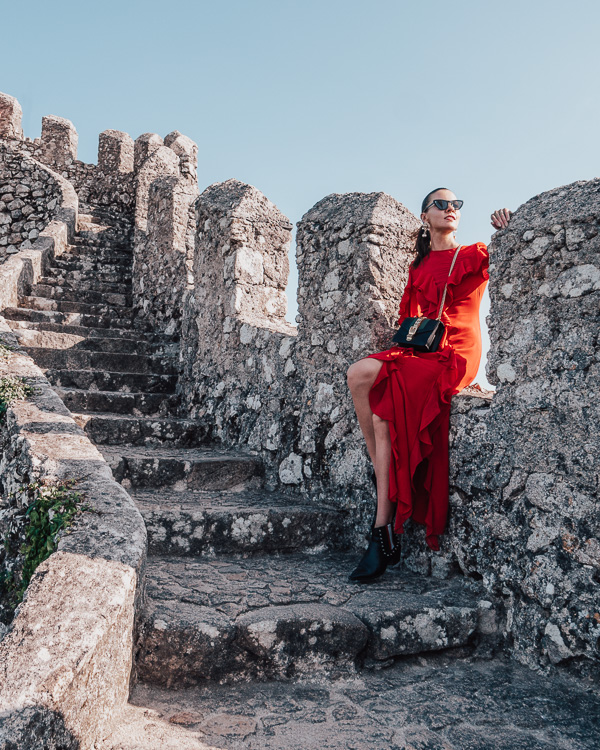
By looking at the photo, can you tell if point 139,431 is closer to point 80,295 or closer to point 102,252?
point 80,295

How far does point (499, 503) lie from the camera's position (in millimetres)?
2523

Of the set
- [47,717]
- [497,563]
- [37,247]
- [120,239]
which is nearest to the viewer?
[47,717]

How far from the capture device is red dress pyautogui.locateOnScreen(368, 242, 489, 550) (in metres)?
2.75

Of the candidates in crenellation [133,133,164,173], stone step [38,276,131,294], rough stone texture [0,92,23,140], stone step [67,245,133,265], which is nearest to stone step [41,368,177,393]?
stone step [38,276,131,294]

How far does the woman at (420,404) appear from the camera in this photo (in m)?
2.76

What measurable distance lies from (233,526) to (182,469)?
0.79 m

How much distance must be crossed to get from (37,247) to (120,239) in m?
2.04

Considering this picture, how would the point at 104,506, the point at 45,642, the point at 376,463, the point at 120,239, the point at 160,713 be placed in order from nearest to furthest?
1. the point at 45,642
2. the point at 160,713
3. the point at 104,506
4. the point at 376,463
5. the point at 120,239

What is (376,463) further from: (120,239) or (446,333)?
(120,239)

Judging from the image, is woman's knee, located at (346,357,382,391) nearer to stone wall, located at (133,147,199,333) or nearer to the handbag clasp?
the handbag clasp

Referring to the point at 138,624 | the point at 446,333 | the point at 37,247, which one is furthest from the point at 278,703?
the point at 37,247

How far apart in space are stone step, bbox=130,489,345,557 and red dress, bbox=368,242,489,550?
1.85 feet

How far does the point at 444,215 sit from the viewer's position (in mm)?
3125

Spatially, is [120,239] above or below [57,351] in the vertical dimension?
above
